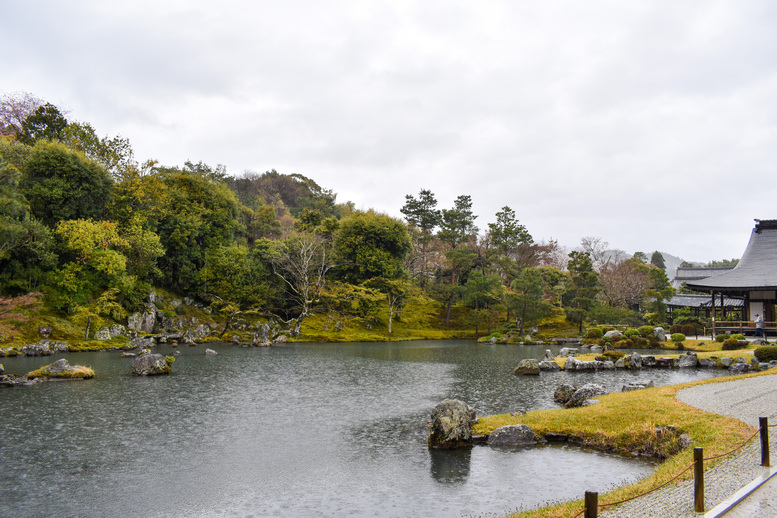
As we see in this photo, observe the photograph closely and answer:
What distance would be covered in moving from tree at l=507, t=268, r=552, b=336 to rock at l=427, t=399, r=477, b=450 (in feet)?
119

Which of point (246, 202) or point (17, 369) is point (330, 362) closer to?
point (17, 369)

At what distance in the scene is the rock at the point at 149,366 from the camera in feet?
73.2

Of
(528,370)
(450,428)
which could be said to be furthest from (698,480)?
(528,370)

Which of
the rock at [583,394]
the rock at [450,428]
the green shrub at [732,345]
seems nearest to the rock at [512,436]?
the rock at [450,428]

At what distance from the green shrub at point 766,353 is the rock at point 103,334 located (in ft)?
137

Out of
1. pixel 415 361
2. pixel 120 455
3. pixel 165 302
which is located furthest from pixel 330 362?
pixel 165 302

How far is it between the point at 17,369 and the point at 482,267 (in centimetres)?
4923

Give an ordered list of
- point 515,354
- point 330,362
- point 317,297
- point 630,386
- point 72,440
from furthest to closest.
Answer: point 317,297, point 515,354, point 330,362, point 630,386, point 72,440

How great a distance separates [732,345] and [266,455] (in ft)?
104

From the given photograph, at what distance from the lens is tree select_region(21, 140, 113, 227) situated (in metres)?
34.7

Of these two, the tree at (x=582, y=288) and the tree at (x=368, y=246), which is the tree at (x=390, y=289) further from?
the tree at (x=582, y=288)

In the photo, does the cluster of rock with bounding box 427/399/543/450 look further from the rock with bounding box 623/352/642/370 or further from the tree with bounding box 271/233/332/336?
the tree with bounding box 271/233/332/336

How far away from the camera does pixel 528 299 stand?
4688 centimetres

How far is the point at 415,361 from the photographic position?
29312 millimetres
